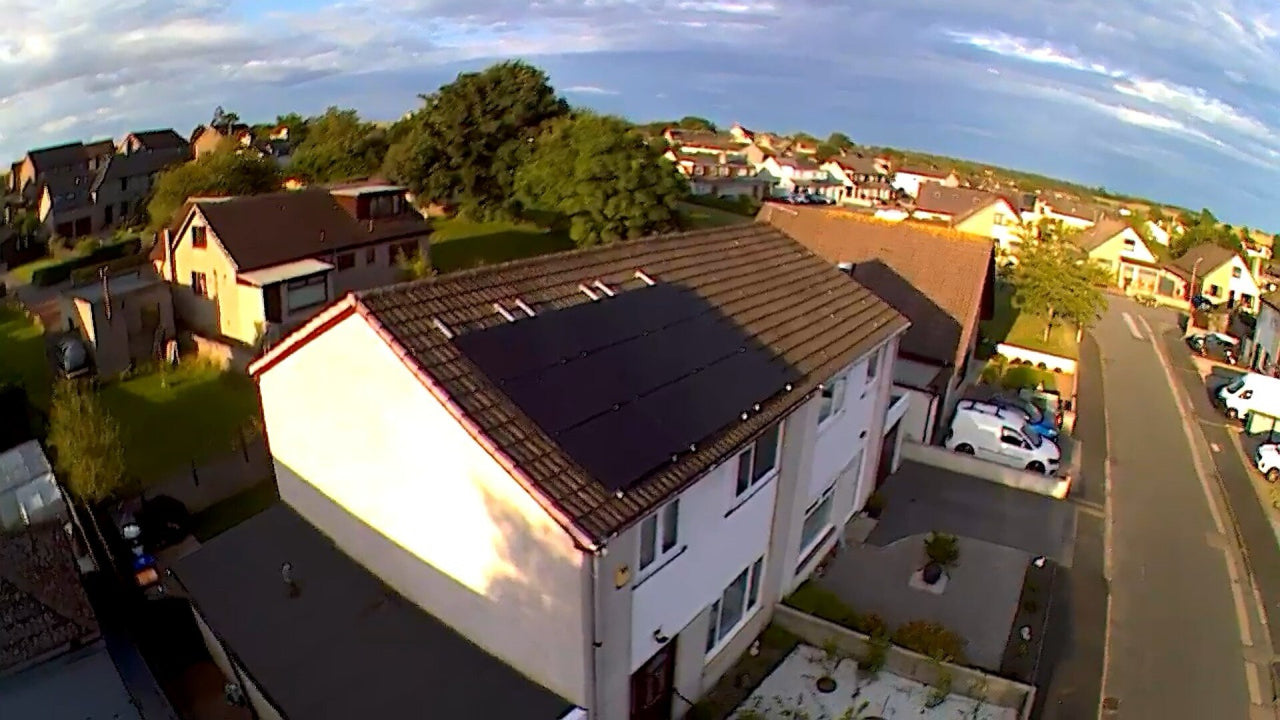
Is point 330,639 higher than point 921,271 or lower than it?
lower

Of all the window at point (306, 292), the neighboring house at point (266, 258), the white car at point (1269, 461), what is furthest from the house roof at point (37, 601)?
the white car at point (1269, 461)

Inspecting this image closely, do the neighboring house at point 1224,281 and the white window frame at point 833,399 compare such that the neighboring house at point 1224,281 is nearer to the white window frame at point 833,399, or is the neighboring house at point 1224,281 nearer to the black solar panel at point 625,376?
the white window frame at point 833,399

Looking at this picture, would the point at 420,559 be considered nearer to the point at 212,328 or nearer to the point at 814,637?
the point at 814,637

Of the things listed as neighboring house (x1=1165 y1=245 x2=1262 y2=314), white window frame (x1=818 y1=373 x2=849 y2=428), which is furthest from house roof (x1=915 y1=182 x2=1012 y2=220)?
white window frame (x1=818 y1=373 x2=849 y2=428)

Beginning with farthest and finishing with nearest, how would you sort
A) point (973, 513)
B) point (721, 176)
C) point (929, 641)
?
point (721, 176)
point (973, 513)
point (929, 641)

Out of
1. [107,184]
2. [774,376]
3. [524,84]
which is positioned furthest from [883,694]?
[107,184]

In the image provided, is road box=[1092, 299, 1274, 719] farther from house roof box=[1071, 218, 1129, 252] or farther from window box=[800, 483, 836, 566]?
house roof box=[1071, 218, 1129, 252]

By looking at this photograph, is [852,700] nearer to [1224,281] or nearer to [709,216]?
[709,216]

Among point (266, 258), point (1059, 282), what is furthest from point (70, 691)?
point (1059, 282)
